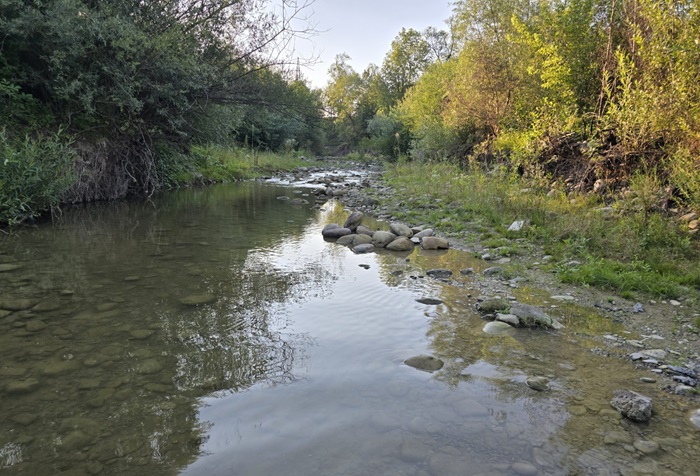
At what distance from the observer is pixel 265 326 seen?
167 inches

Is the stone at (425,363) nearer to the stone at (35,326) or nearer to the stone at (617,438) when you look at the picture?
the stone at (617,438)

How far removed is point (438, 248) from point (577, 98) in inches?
258

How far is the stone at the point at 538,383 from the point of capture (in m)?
3.17

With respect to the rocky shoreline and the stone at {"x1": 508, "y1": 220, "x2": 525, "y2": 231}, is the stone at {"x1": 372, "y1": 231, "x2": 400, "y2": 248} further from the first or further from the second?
the stone at {"x1": 508, "y1": 220, "x2": 525, "y2": 231}

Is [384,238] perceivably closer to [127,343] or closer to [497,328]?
[497,328]

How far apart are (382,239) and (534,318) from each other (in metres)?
4.01

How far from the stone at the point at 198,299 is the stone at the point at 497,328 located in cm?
297

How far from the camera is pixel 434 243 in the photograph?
7.84 meters

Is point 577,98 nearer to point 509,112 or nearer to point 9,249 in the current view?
point 509,112

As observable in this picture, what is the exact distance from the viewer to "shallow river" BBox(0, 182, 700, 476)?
7.85ft

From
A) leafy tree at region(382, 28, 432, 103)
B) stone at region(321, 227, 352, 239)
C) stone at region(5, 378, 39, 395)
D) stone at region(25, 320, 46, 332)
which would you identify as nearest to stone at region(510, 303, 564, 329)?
stone at region(5, 378, 39, 395)

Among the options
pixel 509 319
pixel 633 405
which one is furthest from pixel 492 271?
pixel 633 405

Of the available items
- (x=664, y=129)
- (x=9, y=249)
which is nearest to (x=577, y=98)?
(x=664, y=129)

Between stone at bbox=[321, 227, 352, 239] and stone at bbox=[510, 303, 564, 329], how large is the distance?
15.4 feet
